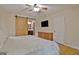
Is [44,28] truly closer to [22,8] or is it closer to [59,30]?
[59,30]

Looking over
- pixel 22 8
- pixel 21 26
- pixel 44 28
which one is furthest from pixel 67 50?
pixel 22 8

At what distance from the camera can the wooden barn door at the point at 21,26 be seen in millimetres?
1331

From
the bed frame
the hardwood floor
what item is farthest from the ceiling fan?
the hardwood floor

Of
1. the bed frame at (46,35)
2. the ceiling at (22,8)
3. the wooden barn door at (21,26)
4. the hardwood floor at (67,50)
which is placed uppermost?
the ceiling at (22,8)

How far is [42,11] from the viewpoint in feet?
4.28

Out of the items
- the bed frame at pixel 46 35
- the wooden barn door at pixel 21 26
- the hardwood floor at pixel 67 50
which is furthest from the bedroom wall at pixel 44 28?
the hardwood floor at pixel 67 50

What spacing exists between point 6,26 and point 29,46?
0.40 meters

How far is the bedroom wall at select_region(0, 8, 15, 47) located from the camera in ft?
4.23

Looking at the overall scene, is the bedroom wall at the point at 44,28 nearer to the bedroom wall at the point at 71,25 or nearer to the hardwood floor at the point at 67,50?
the bedroom wall at the point at 71,25

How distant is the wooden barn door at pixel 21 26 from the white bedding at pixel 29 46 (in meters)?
0.07

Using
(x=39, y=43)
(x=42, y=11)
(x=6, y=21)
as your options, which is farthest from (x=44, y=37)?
(x=6, y=21)

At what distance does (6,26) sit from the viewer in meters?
1.32

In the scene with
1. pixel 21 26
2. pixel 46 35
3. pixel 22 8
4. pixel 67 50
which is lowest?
pixel 67 50

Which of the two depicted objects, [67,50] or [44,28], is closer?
[67,50]
